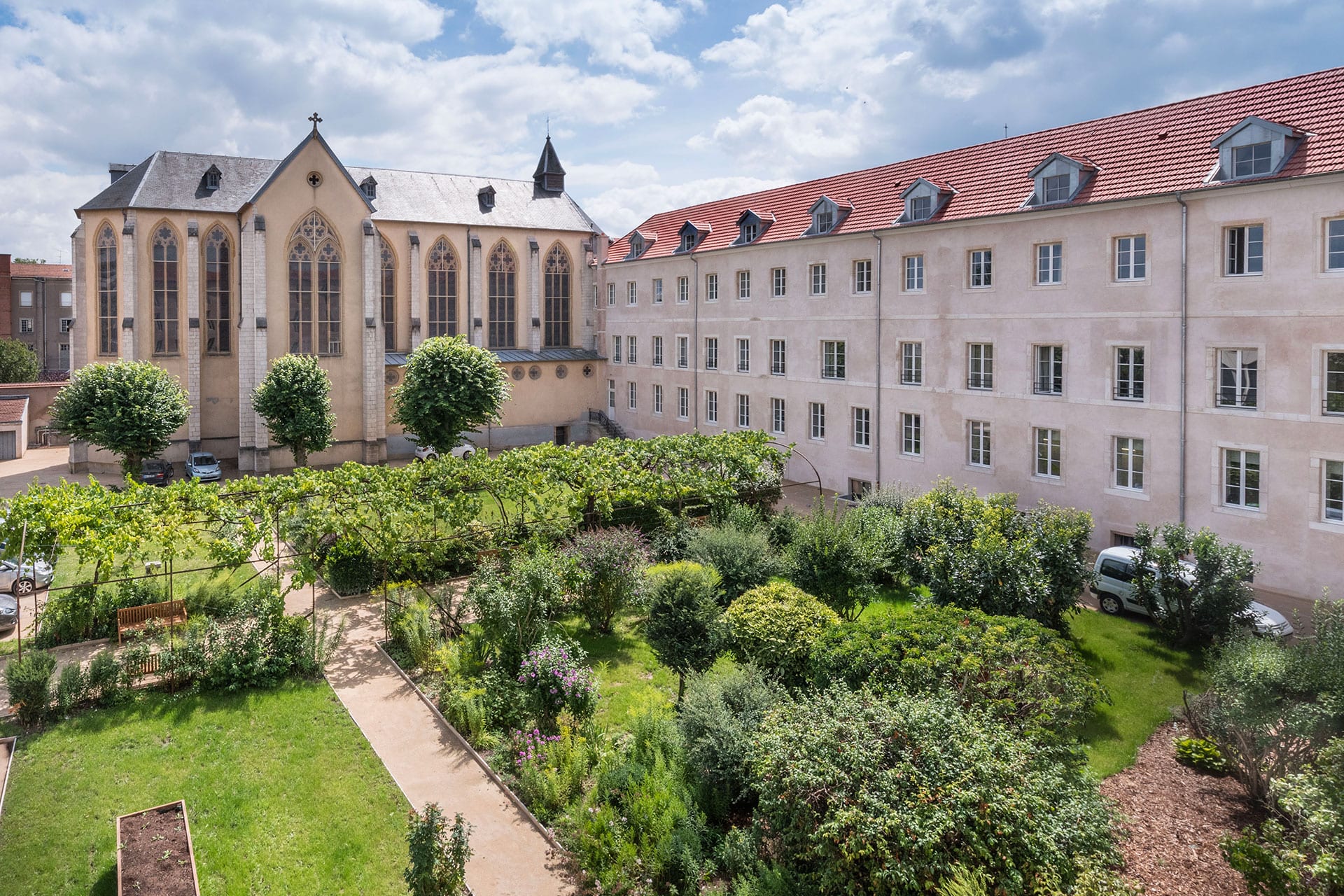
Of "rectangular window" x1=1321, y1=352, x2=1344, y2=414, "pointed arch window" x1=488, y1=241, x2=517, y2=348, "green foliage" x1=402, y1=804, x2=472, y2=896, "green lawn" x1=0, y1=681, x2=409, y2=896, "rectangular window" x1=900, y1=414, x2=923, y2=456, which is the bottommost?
"green lawn" x1=0, y1=681, x2=409, y2=896

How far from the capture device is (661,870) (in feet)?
32.0

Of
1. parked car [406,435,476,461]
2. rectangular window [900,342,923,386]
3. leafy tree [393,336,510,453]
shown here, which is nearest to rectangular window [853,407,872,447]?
rectangular window [900,342,923,386]

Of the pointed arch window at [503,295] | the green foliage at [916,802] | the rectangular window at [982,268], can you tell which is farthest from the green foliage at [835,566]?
the pointed arch window at [503,295]

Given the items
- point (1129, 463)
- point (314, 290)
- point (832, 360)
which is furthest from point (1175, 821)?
point (314, 290)

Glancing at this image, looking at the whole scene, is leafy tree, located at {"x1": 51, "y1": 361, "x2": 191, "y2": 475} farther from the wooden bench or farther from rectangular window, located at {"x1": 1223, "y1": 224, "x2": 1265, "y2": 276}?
rectangular window, located at {"x1": 1223, "y1": 224, "x2": 1265, "y2": 276}

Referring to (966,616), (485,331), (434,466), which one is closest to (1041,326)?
(966,616)

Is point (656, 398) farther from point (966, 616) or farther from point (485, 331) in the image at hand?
point (966, 616)

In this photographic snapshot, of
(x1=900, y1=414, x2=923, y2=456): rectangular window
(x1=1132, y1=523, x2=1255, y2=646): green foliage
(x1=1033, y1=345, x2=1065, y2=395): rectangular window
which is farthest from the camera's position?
(x1=900, y1=414, x2=923, y2=456): rectangular window

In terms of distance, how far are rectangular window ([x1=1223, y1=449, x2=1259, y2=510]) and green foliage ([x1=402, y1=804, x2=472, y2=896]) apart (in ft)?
62.4

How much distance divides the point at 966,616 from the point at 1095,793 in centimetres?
355

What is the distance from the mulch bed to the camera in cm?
961

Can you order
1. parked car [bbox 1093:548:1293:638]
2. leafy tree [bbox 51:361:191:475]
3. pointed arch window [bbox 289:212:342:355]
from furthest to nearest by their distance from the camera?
1. pointed arch window [bbox 289:212:342:355]
2. leafy tree [bbox 51:361:191:475]
3. parked car [bbox 1093:548:1293:638]

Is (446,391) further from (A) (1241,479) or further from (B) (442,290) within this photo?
(A) (1241,479)

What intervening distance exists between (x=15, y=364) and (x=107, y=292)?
22600 millimetres
